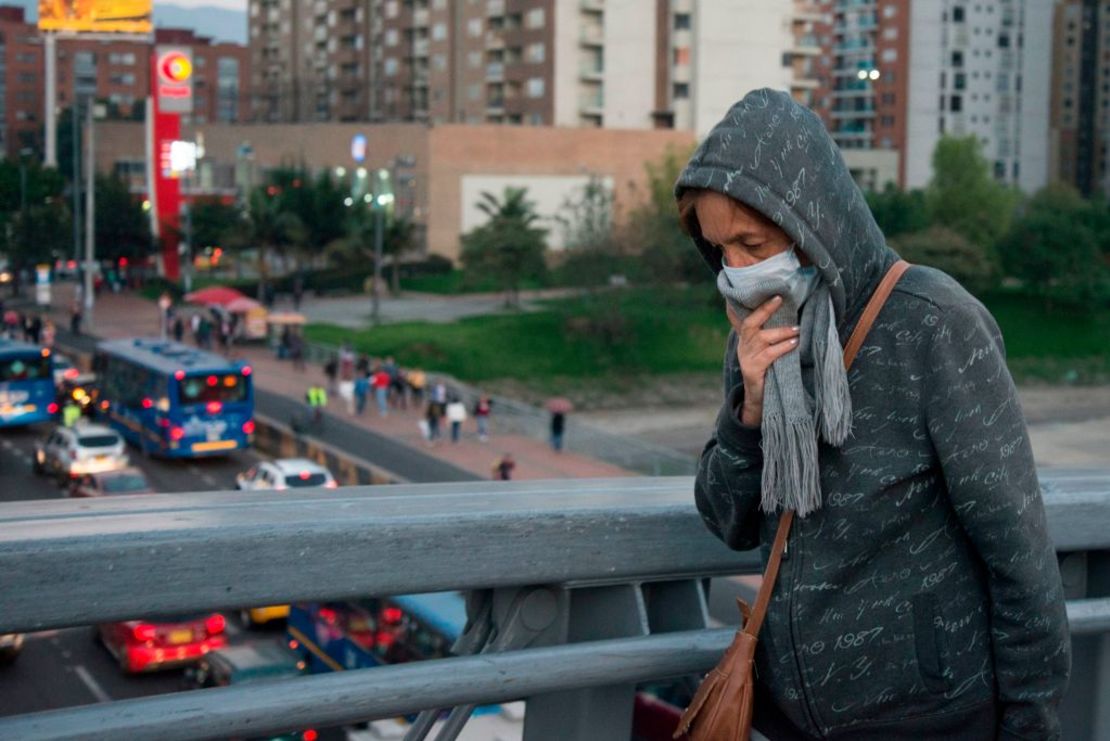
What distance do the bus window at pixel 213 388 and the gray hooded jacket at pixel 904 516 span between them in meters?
12.3

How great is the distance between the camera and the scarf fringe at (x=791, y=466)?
1449 mm

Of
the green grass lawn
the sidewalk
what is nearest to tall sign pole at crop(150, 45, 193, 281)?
the green grass lawn

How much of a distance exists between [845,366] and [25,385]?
1244cm

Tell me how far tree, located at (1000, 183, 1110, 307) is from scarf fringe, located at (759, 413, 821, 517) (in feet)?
136

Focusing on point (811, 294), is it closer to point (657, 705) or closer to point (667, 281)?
point (657, 705)

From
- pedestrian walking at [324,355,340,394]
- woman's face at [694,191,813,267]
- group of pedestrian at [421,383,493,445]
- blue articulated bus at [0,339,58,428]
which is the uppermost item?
woman's face at [694,191,813,267]

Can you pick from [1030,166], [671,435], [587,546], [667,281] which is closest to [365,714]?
[587,546]

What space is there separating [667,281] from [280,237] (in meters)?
11.5

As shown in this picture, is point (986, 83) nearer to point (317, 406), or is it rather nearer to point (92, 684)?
point (317, 406)

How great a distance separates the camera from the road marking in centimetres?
136

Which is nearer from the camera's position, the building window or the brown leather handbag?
the brown leather handbag

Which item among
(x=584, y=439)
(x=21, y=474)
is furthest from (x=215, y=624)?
(x=584, y=439)

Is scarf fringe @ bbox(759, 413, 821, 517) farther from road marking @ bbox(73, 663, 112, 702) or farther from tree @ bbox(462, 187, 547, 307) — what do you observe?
tree @ bbox(462, 187, 547, 307)

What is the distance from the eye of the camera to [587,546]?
1596 millimetres
